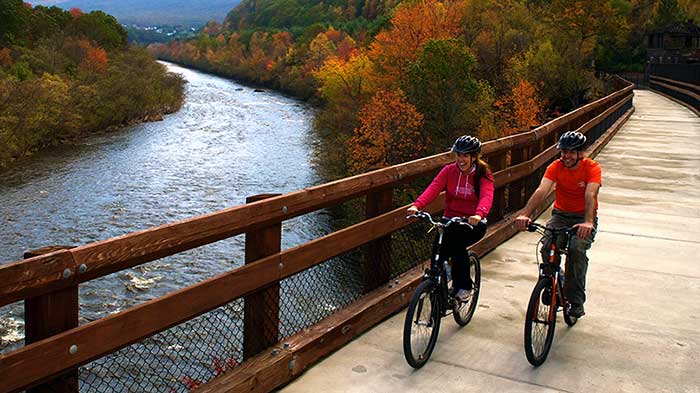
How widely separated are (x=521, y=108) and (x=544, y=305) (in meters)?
37.2

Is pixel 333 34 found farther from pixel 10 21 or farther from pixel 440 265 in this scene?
pixel 440 265

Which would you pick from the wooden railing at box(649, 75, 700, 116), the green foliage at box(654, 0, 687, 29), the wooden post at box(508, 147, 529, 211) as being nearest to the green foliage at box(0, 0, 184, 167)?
the wooden railing at box(649, 75, 700, 116)

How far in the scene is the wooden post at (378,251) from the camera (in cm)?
610

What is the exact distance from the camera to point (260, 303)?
4773mm

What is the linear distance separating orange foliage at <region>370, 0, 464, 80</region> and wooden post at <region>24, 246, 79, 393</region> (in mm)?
50235

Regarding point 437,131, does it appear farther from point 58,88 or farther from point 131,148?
point 58,88

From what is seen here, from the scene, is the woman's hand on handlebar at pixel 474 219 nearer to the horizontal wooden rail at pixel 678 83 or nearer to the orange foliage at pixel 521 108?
the horizontal wooden rail at pixel 678 83

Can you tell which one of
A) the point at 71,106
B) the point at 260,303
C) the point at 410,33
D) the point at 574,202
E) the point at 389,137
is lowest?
the point at 389,137

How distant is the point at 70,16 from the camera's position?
10325 centimetres

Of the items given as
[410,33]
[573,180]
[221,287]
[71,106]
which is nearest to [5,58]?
[71,106]

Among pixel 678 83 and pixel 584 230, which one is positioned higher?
pixel 678 83

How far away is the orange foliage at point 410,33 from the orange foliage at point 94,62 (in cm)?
2793

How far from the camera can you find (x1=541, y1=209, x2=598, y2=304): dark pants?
18.6ft

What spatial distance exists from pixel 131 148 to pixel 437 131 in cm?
1645
